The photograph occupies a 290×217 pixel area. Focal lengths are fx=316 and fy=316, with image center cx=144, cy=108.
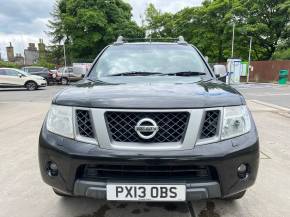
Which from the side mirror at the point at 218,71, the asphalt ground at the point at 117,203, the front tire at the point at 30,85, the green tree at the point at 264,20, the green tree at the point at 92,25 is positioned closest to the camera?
the asphalt ground at the point at 117,203

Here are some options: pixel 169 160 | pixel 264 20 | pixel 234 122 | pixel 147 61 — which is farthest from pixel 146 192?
pixel 264 20

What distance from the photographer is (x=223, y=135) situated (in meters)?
2.40

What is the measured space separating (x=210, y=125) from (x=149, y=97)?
51 cm

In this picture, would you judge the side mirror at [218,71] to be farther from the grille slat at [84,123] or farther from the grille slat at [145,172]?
the grille slat at [84,123]

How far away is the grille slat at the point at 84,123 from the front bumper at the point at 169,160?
0.09 meters

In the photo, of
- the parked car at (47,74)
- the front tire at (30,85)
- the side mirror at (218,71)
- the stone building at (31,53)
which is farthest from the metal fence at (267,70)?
the stone building at (31,53)

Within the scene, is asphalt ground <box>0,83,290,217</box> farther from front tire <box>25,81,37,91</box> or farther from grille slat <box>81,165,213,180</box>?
front tire <box>25,81,37,91</box>

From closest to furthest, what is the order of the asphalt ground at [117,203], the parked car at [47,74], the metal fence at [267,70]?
the asphalt ground at [117,203] → the parked car at [47,74] → the metal fence at [267,70]

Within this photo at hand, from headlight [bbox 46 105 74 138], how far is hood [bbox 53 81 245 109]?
0.19 feet

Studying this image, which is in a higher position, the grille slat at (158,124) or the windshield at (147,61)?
the windshield at (147,61)

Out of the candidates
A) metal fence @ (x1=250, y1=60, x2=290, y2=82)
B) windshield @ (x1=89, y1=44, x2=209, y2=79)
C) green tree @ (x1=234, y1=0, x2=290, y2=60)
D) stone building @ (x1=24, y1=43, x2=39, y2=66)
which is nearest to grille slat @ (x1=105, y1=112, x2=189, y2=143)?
windshield @ (x1=89, y1=44, x2=209, y2=79)

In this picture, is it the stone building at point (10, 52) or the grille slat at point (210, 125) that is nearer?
the grille slat at point (210, 125)

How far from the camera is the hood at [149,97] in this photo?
2346 mm

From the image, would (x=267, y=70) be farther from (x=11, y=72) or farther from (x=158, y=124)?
(x=158, y=124)
